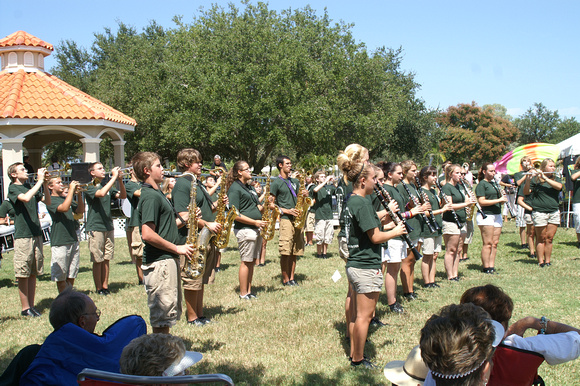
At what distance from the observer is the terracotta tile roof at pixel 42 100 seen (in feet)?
48.3

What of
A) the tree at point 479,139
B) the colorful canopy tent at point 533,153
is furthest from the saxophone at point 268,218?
the tree at point 479,139

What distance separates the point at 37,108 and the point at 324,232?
10.3m

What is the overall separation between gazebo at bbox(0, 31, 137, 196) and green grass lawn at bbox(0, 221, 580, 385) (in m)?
6.32

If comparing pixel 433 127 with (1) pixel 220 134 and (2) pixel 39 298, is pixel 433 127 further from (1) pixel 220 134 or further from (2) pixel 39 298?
(2) pixel 39 298

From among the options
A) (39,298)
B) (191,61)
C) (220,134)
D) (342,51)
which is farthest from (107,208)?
(342,51)

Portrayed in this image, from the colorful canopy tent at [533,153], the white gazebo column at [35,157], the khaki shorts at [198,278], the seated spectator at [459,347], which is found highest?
the white gazebo column at [35,157]

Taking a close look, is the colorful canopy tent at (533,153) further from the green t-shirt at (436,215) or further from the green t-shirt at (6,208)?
the green t-shirt at (6,208)

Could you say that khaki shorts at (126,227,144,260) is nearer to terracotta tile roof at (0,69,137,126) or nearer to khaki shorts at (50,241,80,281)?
khaki shorts at (50,241,80,281)

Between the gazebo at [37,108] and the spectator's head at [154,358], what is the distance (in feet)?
46.9

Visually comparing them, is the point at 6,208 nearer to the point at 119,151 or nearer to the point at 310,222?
the point at 310,222

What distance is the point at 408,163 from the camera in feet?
23.7

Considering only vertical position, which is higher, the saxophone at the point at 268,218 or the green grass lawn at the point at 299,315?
the saxophone at the point at 268,218

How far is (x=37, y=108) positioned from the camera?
590 inches

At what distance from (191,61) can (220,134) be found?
4759 mm
